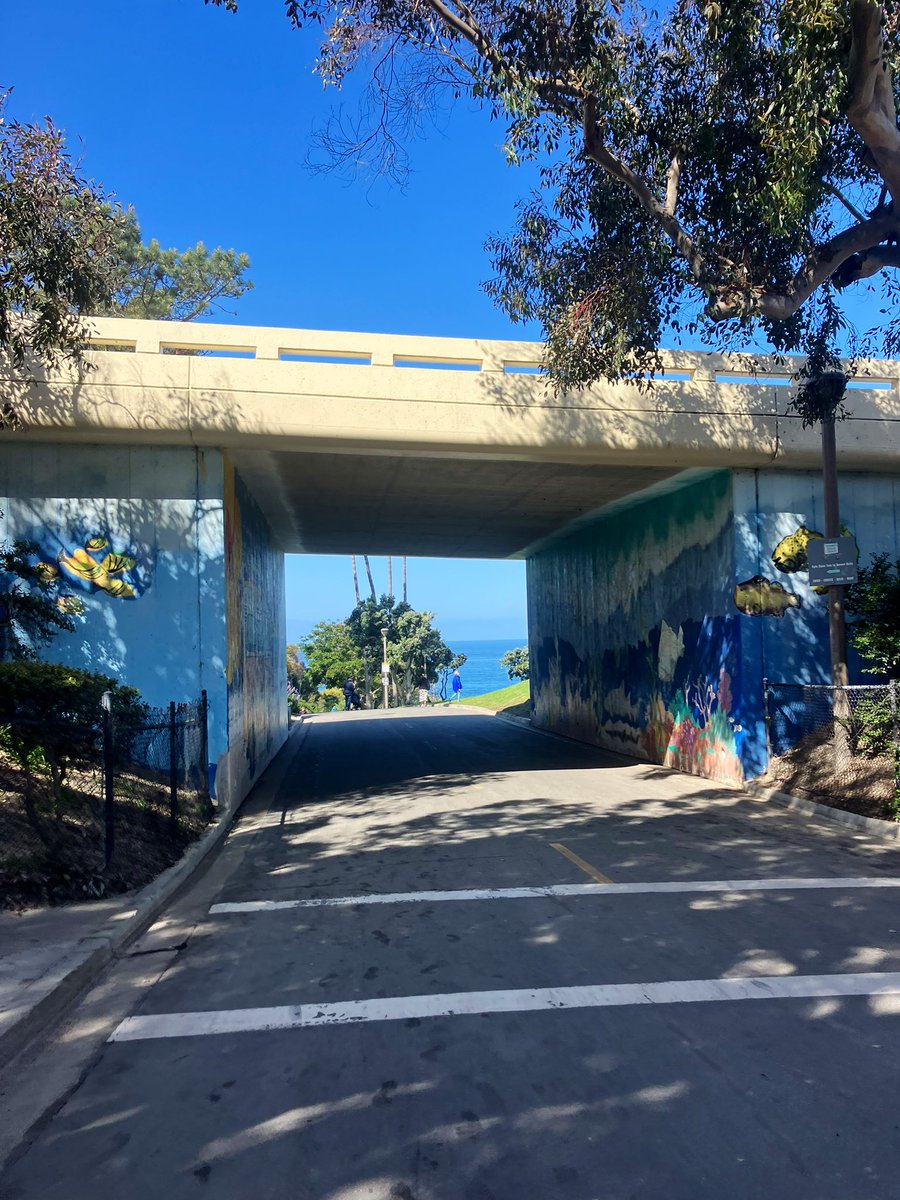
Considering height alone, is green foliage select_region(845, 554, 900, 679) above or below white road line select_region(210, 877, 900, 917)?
above

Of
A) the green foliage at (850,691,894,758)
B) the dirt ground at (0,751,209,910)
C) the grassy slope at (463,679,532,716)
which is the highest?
the green foliage at (850,691,894,758)

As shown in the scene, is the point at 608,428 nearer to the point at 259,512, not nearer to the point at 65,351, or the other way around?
the point at 65,351

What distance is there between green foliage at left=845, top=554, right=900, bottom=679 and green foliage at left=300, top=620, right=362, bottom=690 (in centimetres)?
4253

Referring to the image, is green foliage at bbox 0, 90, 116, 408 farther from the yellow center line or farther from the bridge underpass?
the yellow center line

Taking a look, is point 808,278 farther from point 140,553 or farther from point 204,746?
point 204,746

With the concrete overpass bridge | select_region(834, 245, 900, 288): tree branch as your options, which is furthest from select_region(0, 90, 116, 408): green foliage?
select_region(834, 245, 900, 288): tree branch

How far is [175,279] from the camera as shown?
33.3 metres

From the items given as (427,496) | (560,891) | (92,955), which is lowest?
(560,891)

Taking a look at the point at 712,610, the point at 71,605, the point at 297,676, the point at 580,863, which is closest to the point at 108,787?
the point at 580,863

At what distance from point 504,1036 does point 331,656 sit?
5230 centimetres

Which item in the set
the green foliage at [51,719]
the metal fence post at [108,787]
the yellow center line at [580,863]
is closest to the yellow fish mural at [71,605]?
the green foliage at [51,719]

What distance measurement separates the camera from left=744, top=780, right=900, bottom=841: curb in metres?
10.3

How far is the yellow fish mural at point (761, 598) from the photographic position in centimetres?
1431

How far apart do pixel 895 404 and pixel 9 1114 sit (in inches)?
591
